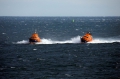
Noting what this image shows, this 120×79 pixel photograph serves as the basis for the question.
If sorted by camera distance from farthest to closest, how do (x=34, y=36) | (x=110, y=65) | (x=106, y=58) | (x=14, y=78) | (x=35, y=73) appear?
(x=34, y=36) → (x=106, y=58) → (x=110, y=65) → (x=35, y=73) → (x=14, y=78)

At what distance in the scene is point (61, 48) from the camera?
108 meters

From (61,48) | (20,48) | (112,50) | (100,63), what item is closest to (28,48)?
(20,48)

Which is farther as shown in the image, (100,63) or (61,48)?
(61,48)

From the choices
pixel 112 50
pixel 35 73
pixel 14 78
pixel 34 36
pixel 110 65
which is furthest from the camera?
pixel 34 36

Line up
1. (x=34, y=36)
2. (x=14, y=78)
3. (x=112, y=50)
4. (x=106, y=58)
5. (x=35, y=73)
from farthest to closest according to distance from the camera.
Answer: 1. (x=34, y=36)
2. (x=112, y=50)
3. (x=106, y=58)
4. (x=35, y=73)
5. (x=14, y=78)

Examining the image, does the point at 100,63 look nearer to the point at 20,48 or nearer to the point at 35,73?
the point at 35,73

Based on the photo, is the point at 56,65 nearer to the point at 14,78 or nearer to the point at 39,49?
the point at 14,78

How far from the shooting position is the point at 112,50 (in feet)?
342

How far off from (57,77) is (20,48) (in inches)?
1819

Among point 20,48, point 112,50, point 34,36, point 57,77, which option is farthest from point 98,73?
point 34,36

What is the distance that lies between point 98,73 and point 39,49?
135 ft

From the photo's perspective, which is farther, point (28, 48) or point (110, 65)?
point (28, 48)

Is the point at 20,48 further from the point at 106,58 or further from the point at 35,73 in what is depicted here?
the point at 35,73

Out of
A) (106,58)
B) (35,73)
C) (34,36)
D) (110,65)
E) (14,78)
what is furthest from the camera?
(34,36)
